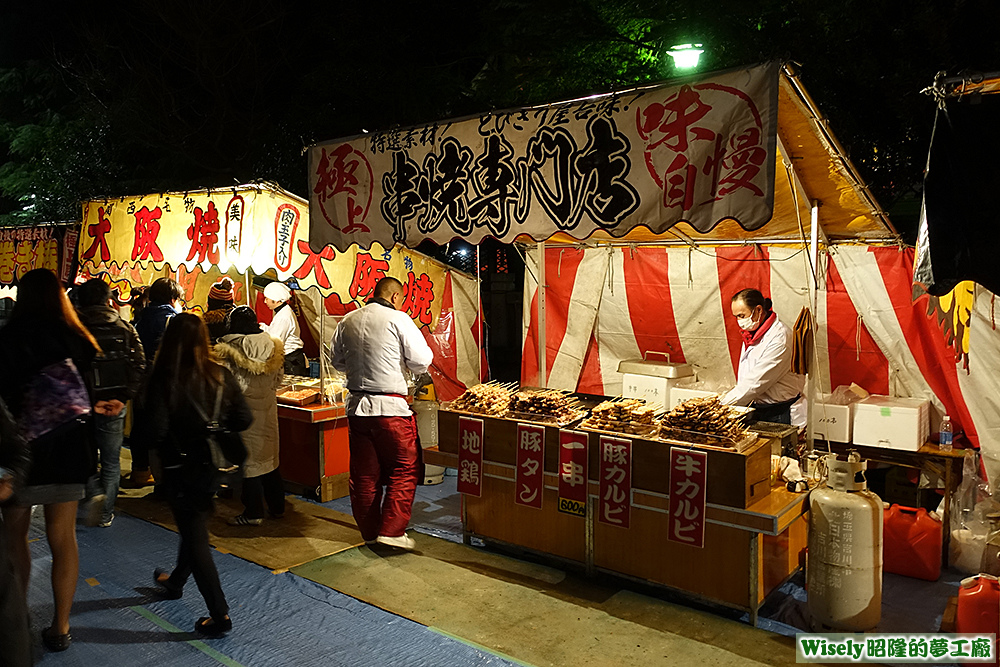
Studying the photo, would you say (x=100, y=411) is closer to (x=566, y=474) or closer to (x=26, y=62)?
(x=566, y=474)

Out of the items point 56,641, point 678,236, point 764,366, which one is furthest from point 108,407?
point 678,236

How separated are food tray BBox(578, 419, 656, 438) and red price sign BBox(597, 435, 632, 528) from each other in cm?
9

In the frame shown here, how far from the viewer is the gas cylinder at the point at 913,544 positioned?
550 centimetres

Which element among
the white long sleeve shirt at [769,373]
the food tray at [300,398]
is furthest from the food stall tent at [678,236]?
the food tray at [300,398]

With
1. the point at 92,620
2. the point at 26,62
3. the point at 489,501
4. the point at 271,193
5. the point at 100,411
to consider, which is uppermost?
the point at 26,62

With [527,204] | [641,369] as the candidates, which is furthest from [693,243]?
[527,204]

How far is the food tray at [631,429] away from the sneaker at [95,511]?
4.49 m

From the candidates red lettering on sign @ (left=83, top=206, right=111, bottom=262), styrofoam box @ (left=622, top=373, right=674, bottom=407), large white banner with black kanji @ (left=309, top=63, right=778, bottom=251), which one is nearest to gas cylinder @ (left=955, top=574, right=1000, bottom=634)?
large white banner with black kanji @ (left=309, top=63, right=778, bottom=251)

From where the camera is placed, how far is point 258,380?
6645 millimetres

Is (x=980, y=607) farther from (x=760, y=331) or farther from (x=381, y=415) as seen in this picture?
(x=381, y=415)

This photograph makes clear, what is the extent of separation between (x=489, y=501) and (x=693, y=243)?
154 inches

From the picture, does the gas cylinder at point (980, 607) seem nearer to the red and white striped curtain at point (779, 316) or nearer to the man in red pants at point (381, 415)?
the red and white striped curtain at point (779, 316)

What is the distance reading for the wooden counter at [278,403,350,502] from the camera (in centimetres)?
749

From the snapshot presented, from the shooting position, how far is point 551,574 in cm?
557
